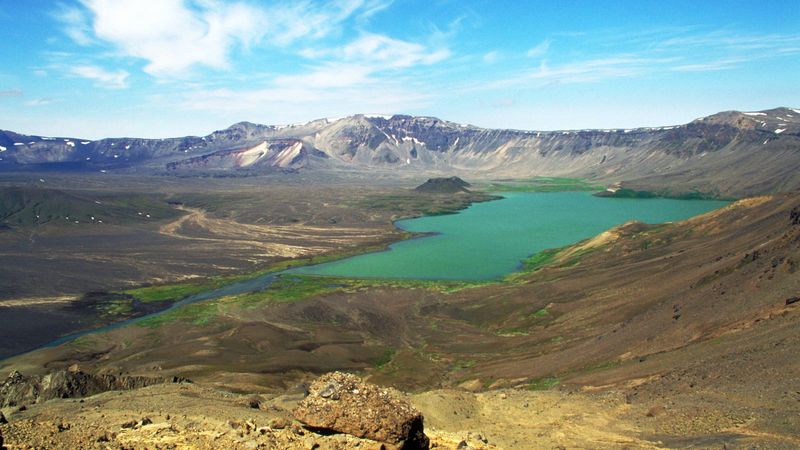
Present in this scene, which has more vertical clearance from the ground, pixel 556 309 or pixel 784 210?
pixel 784 210

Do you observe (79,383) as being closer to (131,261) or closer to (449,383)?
(449,383)

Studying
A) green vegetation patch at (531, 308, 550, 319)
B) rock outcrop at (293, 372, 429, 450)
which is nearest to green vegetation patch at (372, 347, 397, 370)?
green vegetation patch at (531, 308, 550, 319)

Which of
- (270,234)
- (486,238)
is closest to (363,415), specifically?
(486,238)

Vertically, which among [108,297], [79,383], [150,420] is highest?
[150,420]

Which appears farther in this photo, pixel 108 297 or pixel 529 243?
pixel 529 243

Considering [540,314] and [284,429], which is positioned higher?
[284,429]

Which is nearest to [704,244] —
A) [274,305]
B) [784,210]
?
[784,210]

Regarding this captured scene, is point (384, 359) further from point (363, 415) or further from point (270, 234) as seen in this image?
point (270, 234)
